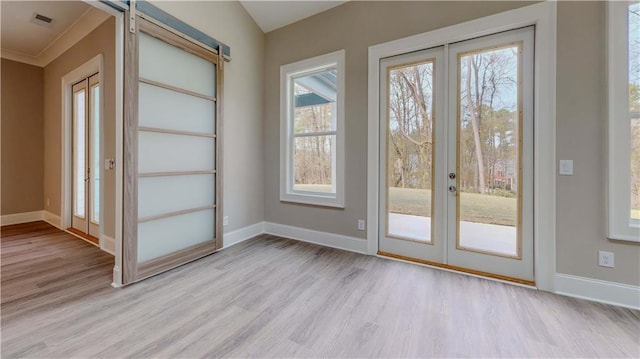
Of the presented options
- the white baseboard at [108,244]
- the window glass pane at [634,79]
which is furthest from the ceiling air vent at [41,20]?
the window glass pane at [634,79]

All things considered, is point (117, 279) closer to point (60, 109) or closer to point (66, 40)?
point (60, 109)

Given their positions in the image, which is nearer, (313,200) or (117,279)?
(117,279)

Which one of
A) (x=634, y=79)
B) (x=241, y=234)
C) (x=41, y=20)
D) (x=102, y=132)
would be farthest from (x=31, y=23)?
(x=634, y=79)

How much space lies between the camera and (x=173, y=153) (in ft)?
8.82

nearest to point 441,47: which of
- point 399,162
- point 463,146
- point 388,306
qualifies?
point 463,146

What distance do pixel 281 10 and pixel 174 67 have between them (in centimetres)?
173

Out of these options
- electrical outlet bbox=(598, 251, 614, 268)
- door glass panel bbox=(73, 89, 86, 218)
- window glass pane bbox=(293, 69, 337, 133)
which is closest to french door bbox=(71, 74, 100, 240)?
door glass panel bbox=(73, 89, 86, 218)

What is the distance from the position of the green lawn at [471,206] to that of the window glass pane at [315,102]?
1304 mm

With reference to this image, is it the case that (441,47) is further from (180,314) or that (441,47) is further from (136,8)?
(180,314)

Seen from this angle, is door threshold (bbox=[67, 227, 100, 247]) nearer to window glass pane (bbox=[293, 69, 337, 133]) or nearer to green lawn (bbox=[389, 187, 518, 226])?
window glass pane (bbox=[293, 69, 337, 133])

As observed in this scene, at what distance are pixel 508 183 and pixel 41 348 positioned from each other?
12.1ft

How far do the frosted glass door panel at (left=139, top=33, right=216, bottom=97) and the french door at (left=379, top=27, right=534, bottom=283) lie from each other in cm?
212

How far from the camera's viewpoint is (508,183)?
2.39 meters

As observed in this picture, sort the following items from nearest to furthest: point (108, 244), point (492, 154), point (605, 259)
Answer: point (605, 259)
point (492, 154)
point (108, 244)
